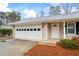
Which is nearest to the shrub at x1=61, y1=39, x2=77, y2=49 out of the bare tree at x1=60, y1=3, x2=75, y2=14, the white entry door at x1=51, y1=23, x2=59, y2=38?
the white entry door at x1=51, y1=23, x2=59, y2=38

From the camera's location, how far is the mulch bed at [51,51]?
12.5 m

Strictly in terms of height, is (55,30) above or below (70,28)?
below

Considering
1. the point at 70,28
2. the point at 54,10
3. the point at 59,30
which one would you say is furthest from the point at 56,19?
the point at 54,10

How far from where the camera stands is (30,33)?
52.5ft

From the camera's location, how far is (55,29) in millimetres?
16391

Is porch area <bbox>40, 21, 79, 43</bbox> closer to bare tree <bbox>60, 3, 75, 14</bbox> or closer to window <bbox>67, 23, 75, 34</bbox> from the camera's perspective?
window <bbox>67, 23, 75, 34</bbox>

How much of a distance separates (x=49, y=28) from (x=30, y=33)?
1672 mm

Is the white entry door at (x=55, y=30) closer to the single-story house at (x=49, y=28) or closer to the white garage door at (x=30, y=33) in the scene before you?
the single-story house at (x=49, y=28)

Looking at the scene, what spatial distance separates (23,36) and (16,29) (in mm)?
1897

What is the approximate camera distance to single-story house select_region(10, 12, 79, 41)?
1538 cm

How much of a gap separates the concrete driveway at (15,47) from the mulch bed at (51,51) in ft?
1.95

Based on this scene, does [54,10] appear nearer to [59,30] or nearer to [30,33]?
[59,30]

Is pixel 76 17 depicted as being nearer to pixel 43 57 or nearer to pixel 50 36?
pixel 50 36

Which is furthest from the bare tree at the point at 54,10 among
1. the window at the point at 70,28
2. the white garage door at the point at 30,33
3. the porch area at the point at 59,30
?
the window at the point at 70,28
